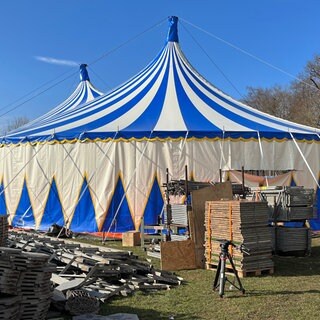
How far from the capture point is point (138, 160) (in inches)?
461

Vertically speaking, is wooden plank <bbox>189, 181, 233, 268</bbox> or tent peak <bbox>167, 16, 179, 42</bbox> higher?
tent peak <bbox>167, 16, 179, 42</bbox>

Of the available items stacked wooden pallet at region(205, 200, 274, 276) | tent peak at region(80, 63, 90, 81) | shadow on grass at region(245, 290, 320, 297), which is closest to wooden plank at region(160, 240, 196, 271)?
stacked wooden pallet at region(205, 200, 274, 276)

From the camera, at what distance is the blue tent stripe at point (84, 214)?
38.6 ft

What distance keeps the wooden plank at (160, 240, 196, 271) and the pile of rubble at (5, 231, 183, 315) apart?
0.75 meters

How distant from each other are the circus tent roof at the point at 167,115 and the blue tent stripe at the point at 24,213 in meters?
1.53

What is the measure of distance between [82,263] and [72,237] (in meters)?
4.73

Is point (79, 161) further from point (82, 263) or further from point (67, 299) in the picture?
point (67, 299)

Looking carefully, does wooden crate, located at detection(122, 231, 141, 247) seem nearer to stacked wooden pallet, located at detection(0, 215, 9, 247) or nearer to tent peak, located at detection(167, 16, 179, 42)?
stacked wooden pallet, located at detection(0, 215, 9, 247)

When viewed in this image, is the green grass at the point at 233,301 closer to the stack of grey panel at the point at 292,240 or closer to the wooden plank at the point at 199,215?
the wooden plank at the point at 199,215

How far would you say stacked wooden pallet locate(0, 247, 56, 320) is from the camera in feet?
14.5

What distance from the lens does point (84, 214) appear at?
468 inches

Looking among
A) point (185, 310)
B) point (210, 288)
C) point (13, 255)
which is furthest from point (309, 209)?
point (13, 255)

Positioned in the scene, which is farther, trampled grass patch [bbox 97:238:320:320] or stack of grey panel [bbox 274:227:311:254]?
stack of grey panel [bbox 274:227:311:254]

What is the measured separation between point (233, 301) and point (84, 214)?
22.0ft
